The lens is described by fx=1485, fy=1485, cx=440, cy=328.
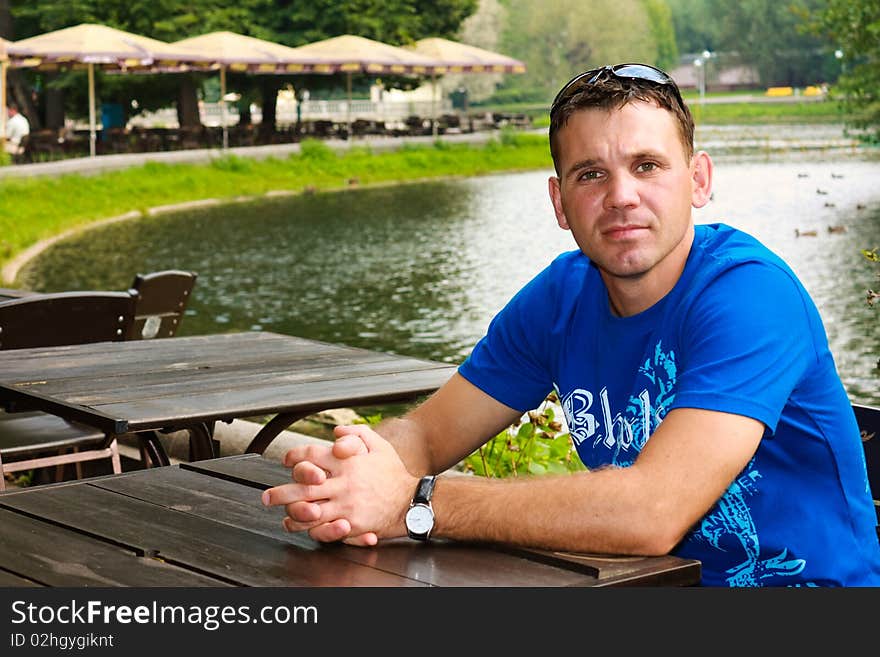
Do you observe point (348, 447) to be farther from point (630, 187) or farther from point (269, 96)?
point (269, 96)

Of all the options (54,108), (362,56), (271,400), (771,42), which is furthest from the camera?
(771,42)

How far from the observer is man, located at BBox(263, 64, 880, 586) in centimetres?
225

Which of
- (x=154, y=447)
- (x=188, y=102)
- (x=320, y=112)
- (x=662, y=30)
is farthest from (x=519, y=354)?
(x=662, y=30)

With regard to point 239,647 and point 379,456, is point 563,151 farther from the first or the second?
point 239,647

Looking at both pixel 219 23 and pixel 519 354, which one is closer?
pixel 519 354

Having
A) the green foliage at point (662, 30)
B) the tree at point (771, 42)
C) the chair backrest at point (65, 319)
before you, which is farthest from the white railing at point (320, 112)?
the chair backrest at point (65, 319)

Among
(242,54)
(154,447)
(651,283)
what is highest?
(651,283)

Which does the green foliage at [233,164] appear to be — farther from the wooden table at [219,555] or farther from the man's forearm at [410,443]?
the wooden table at [219,555]

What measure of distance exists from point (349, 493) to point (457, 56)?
134 ft

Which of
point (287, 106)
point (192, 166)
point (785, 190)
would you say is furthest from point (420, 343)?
point (287, 106)

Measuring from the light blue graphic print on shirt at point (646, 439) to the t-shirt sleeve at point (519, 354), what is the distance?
0.71 ft

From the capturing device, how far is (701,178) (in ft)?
8.82

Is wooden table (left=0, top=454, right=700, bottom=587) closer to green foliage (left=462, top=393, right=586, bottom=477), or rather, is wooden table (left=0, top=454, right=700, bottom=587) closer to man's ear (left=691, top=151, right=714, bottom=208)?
man's ear (left=691, top=151, right=714, bottom=208)

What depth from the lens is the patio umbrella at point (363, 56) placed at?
38.5m
